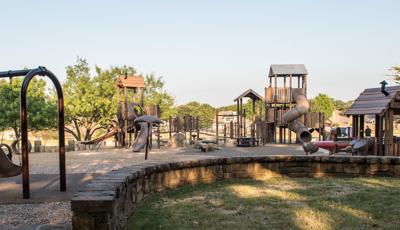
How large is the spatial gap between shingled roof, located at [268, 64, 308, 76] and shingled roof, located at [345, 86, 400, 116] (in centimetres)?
1154

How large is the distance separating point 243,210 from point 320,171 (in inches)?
158

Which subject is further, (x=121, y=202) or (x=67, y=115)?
(x=67, y=115)

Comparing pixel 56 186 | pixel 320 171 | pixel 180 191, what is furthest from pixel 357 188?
pixel 56 186

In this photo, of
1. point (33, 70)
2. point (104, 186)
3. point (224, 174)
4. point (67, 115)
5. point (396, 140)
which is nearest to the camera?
point (104, 186)

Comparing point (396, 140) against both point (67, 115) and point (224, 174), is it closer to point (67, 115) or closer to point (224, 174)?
point (224, 174)

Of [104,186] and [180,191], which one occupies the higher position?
[104,186]

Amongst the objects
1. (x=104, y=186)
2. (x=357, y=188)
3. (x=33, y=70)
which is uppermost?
(x=33, y=70)

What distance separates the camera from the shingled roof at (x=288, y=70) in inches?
1102

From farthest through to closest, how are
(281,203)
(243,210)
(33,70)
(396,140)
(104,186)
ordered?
(396,140)
(33,70)
(281,203)
(243,210)
(104,186)

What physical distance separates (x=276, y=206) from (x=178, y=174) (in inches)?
92.9

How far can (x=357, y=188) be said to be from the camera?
7.29 meters

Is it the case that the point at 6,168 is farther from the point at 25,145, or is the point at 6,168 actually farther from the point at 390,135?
the point at 390,135

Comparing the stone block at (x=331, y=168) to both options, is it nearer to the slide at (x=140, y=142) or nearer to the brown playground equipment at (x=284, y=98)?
the slide at (x=140, y=142)

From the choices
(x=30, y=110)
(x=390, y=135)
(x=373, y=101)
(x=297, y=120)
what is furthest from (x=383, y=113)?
(x=30, y=110)
